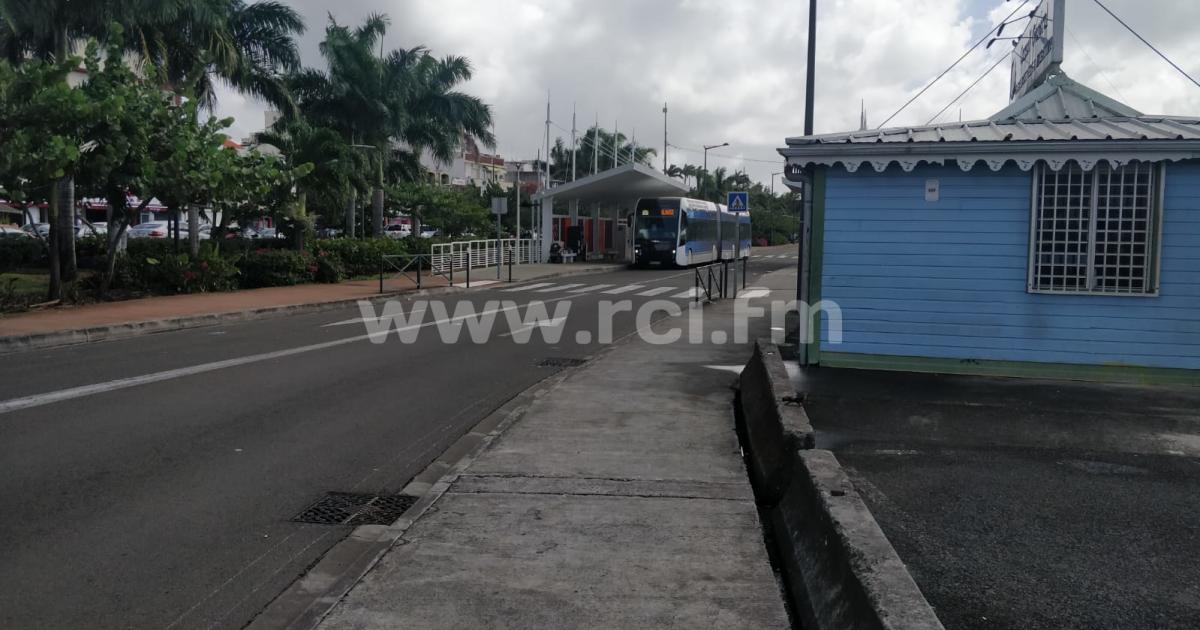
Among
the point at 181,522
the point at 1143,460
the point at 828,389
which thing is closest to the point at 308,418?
the point at 181,522

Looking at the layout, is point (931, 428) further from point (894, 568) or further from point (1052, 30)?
point (1052, 30)

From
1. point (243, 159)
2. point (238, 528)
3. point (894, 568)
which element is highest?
point (243, 159)

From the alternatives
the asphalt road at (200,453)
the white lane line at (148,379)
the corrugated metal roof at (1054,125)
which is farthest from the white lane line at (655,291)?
the corrugated metal roof at (1054,125)

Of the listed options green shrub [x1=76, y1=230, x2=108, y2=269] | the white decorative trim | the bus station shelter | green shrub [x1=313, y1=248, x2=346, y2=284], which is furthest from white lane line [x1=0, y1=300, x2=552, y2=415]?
the bus station shelter

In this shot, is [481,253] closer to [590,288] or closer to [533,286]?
[533,286]

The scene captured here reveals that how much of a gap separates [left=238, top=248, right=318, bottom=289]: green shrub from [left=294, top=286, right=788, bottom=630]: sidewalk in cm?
1828

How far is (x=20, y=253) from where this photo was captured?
2969cm

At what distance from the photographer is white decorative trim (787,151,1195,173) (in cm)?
930

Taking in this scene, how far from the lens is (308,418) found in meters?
8.91

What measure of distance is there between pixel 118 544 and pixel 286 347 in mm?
8947

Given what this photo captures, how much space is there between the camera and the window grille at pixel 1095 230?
9.80 meters

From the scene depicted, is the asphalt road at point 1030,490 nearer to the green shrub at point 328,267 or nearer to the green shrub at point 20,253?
the green shrub at point 328,267

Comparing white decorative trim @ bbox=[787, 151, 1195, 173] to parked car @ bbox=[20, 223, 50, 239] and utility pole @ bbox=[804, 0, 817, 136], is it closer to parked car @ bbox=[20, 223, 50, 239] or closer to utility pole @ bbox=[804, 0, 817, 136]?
utility pole @ bbox=[804, 0, 817, 136]

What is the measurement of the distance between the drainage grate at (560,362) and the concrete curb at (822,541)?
17.9 feet
